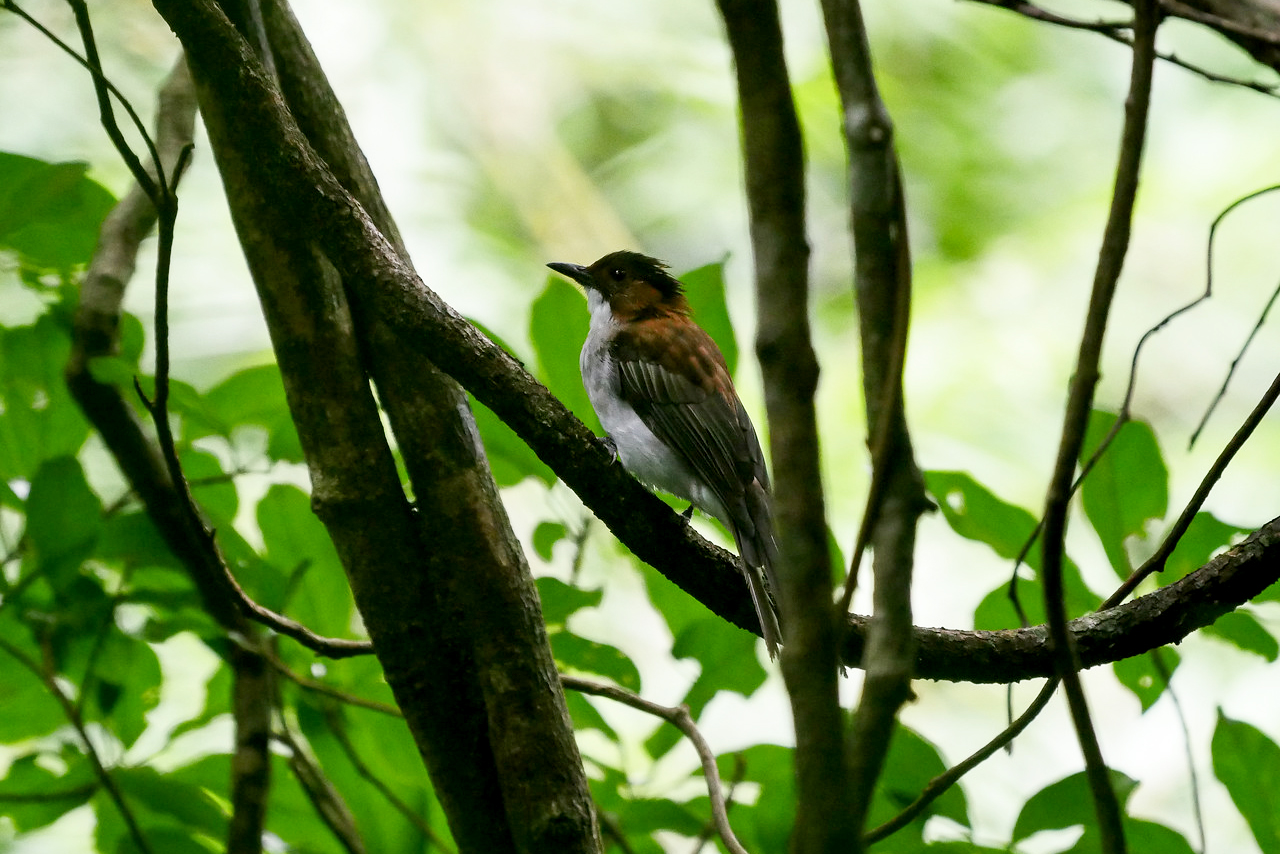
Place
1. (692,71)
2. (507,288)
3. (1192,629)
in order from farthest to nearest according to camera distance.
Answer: (692,71), (507,288), (1192,629)

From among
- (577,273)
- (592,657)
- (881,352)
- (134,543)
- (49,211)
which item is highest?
(577,273)

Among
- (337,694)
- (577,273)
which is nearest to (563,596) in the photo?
(337,694)

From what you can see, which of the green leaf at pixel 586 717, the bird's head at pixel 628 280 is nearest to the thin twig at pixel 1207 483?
the green leaf at pixel 586 717

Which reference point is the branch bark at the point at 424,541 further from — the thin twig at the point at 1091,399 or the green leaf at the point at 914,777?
the thin twig at the point at 1091,399

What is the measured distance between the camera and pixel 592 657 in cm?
234

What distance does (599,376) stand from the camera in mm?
3824

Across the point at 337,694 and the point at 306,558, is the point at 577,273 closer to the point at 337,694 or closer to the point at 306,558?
the point at 306,558

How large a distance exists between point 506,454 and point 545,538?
212mm

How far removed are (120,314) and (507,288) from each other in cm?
349

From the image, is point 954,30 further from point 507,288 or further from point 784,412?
point 784,412

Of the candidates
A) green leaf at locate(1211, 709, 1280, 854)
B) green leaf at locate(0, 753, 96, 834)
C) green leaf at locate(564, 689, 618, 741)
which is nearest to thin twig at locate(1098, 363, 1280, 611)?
green leaf at locate(1211, 709, 1280, 854)

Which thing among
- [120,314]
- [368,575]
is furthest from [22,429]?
[368,575]

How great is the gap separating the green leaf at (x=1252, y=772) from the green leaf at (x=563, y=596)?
1208mm

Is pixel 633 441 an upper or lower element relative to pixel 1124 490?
upper
